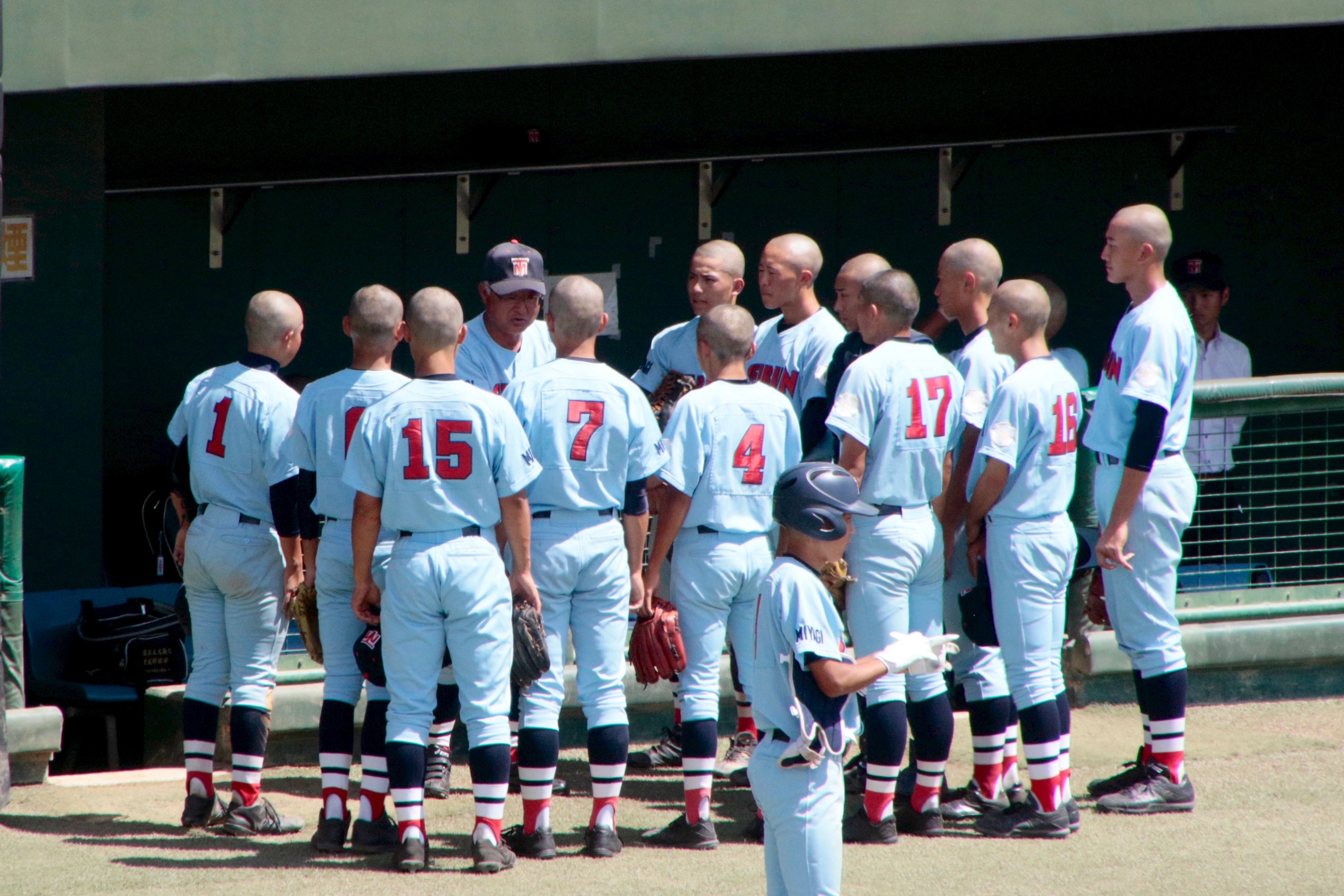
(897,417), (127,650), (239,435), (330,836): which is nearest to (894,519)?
(897,417)

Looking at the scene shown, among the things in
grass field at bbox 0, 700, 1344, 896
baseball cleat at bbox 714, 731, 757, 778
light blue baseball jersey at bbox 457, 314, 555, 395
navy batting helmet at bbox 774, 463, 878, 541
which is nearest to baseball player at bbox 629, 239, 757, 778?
baseball cleat at bbox 714, 731, 757, 778

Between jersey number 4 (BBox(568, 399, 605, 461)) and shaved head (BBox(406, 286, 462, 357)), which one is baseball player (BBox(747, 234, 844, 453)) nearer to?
jersey number 4 (BBox(568, 399, 605, 461))

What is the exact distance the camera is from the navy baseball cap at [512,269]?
5.05m

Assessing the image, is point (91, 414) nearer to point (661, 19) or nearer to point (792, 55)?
point (661, 19)

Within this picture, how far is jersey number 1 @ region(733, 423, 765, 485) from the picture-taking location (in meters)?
4.73

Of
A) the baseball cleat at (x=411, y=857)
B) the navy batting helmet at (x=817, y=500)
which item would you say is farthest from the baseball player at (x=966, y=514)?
the baseball cleat at (x=411, y=857)

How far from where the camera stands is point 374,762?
4.54 metres

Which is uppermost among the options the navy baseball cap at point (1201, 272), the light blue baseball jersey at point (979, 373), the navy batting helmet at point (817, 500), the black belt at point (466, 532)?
the navy baseball cap at point (1201, 272)

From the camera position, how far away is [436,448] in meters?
4.32

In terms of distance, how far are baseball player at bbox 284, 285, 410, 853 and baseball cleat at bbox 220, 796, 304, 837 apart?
0.22 m

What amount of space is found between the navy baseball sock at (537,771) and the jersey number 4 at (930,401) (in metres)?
1.43

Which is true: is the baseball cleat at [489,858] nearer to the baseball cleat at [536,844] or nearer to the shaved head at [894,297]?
the baseball cleat at [536,844]

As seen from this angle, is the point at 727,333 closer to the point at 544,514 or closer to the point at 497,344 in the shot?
the point at 544,514

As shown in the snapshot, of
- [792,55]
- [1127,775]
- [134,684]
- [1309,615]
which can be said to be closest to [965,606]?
[1127,775]
